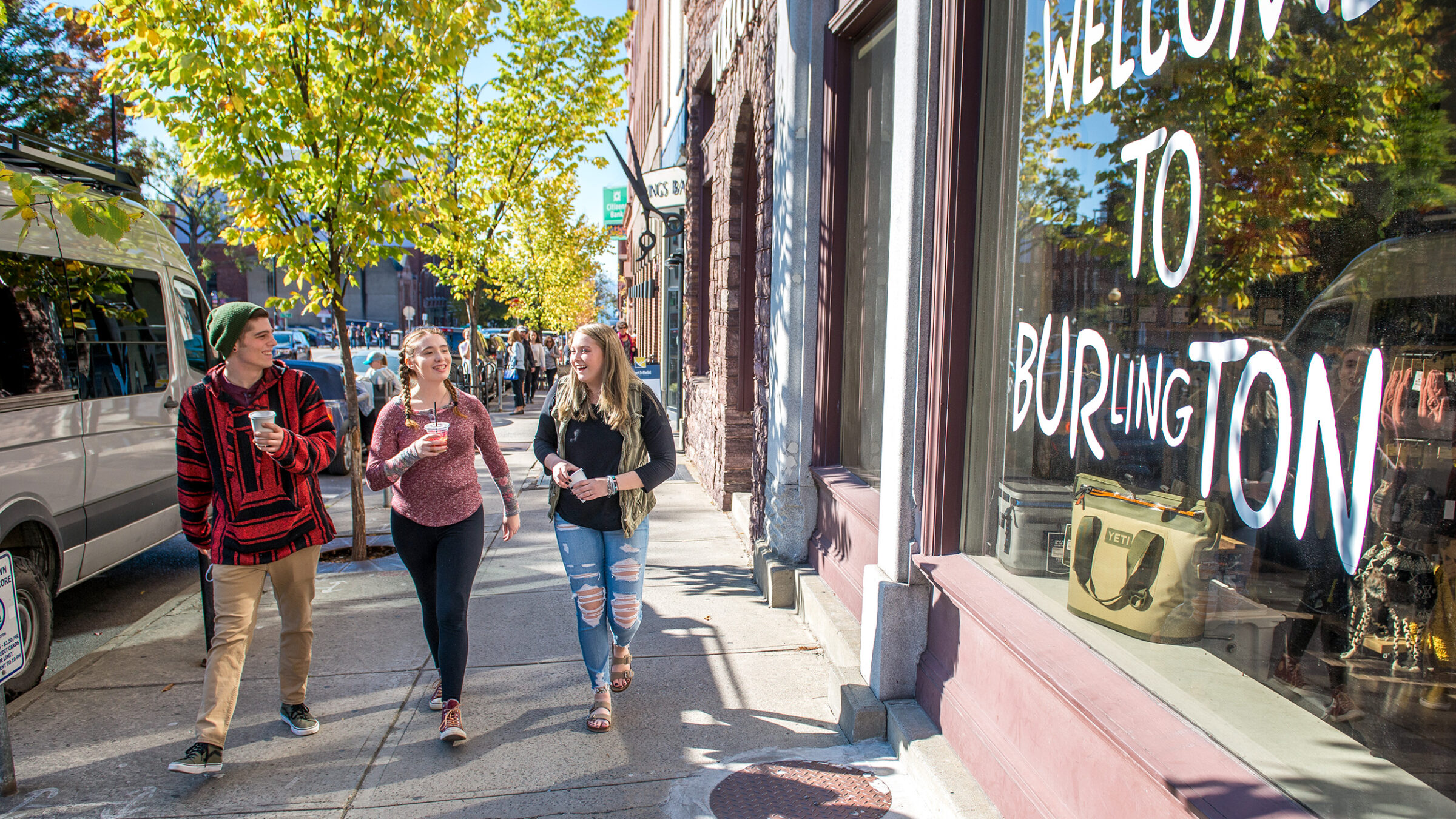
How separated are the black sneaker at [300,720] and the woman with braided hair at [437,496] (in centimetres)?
57

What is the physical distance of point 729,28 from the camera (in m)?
8.00

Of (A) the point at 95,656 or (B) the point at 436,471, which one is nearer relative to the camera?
(B) the point at 436,471

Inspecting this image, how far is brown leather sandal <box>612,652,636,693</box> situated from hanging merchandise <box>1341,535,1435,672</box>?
10.2 ft

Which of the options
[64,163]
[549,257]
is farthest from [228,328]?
[549,257]

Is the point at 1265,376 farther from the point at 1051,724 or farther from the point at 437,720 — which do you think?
the point at 437,720

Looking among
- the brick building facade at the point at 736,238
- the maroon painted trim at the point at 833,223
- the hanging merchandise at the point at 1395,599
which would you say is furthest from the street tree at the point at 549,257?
the hanging merchandise at the point at 1395,599

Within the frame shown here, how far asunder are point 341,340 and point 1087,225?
5.65 m

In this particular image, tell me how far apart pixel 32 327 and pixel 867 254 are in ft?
15.1

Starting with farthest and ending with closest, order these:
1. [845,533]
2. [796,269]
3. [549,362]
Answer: [549,362]
[796,269]
[845,533]

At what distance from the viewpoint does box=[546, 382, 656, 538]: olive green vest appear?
12.9 feet

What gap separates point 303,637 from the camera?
3.92 metres

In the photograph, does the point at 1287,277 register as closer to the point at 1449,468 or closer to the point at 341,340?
the point at 1449,468

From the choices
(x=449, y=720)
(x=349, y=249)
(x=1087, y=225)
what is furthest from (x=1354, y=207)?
(x=349, y=249)

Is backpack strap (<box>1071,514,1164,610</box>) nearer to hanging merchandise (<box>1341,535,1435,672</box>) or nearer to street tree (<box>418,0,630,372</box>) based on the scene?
hanging merchandise (<box>1341,535,1435,672</box>)
